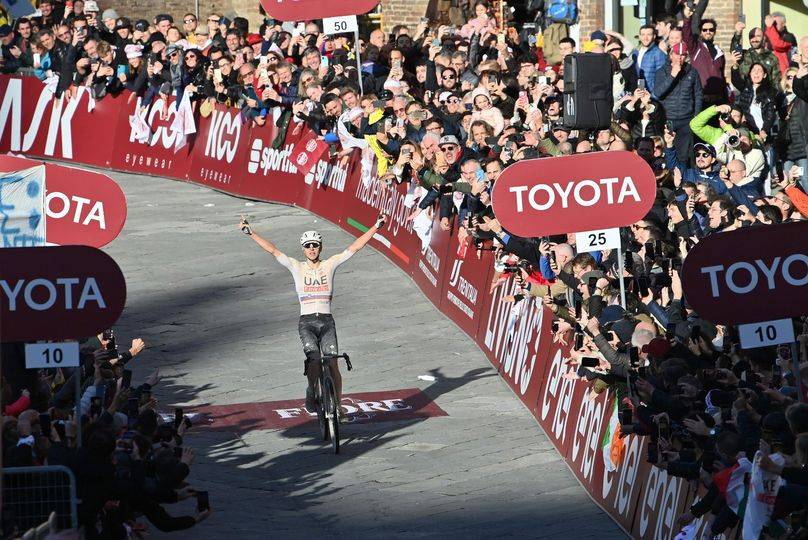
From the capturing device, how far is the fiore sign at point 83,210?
13.3m

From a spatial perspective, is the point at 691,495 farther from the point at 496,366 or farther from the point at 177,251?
the point at 177,251

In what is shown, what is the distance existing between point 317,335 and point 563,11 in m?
10.8

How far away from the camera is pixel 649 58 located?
21188mm

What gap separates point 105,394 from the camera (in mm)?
13070

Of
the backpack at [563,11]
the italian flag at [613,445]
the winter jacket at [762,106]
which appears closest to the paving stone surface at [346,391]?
the italian flag at [613,445]

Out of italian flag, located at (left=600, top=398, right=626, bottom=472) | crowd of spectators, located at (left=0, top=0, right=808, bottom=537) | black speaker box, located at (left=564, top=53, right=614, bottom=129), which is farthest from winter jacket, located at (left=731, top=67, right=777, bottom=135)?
italian flag, located at (left=600, top=398, right=626, bottom=472)

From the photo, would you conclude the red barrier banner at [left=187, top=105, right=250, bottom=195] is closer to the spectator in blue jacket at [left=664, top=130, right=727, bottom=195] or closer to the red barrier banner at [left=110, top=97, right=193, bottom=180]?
the red barrier banner at [left=110, top=97, right=193, bottom=180]

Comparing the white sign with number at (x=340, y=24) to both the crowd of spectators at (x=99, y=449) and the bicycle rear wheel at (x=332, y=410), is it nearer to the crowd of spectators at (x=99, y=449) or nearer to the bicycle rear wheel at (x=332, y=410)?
the bicycle rear wheel at (x=332, y=410)

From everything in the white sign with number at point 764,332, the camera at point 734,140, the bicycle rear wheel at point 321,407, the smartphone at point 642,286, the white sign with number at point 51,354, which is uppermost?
the white sign with number at point 764,332

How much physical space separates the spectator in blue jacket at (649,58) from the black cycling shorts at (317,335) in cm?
636

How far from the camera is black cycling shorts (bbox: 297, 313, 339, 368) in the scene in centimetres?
1633

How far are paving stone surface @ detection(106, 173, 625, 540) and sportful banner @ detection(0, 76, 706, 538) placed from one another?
271 millimetres

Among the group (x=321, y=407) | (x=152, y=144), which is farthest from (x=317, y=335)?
(x=152, y=144)

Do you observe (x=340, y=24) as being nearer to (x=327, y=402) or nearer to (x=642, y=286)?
(x=327, y=402)
